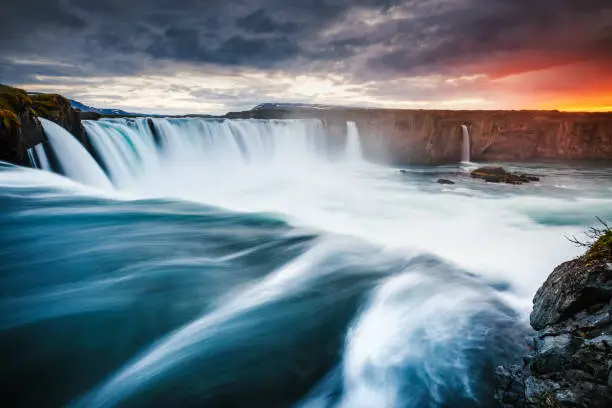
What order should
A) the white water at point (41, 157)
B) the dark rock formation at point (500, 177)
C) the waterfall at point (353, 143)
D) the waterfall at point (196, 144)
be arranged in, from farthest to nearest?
the waterfall at point (353, 143) → the dark rock formation at point (500, 177) → the waterfall at point (196, 144) → the white water at point (41, 157)

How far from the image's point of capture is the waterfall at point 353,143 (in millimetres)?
35716

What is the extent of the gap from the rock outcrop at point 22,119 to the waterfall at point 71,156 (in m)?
0.42

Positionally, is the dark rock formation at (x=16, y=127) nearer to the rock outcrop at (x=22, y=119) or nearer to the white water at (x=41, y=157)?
the rock outcrop at (x=22, y=119)

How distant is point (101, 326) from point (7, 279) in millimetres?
2442

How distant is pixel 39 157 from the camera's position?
1248cm

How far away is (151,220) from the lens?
10.2 metres

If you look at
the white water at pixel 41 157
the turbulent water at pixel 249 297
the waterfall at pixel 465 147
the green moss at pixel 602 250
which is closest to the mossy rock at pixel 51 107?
the turbulent water at pixel 249 297

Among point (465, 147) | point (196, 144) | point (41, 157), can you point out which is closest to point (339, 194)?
point (196, 144)

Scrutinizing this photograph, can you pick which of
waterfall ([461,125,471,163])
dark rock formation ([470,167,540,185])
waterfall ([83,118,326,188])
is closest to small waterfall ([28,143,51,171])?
waterfall ([83,118,326,188])

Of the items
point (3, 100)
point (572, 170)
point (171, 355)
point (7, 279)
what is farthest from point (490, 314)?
point (572, 170)

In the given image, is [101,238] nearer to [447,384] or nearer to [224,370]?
[224,370]

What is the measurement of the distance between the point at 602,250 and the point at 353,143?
3258cm

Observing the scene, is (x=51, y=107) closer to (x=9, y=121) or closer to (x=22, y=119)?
(x=22, y=119)

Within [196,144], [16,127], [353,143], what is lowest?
[353,143]
